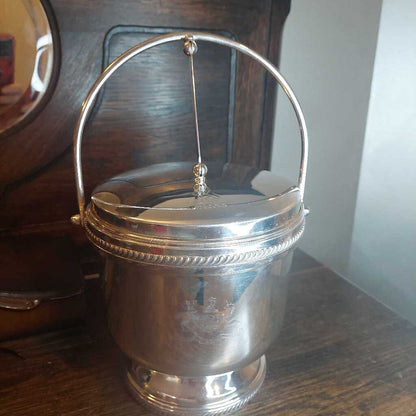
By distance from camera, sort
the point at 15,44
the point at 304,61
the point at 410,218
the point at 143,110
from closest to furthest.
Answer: the point at 15,44 < the point at 143,110 < the point at 410,218 < the point at 304,61

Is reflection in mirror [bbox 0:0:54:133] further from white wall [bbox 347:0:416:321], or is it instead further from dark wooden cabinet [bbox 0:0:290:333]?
white wall [bbox 347:0:416:321]

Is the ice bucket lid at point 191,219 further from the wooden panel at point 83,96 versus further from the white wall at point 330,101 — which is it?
the white wall at point 330,101

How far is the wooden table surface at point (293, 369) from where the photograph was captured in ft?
1.74

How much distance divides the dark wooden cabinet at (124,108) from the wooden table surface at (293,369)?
98 millimetres

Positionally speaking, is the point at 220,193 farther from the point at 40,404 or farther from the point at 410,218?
the point at 410,218

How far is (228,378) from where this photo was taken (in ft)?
1.81

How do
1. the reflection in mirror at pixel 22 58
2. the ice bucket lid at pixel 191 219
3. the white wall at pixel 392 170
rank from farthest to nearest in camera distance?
the white wall at pixel 392 170 < the reflection in mirror at pixel 22 58 < the ice bucket lid at pixel 191 219

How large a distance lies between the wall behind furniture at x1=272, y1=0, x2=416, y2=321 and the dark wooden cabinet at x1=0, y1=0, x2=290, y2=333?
217mm

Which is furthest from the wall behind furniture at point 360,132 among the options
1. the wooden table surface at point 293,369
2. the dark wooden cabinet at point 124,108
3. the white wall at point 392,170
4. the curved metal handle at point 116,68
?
the curved metal handle at point 116,68

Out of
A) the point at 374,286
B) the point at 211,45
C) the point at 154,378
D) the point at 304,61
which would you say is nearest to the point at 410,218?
the point at 374,286

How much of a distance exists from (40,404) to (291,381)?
30 cm

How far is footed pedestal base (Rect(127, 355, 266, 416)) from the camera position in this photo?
1.73ft

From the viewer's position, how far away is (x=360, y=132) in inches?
41.7

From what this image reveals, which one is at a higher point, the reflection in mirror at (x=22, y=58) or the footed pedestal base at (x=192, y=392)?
the reflection in mirror at (x=22, y=58)
